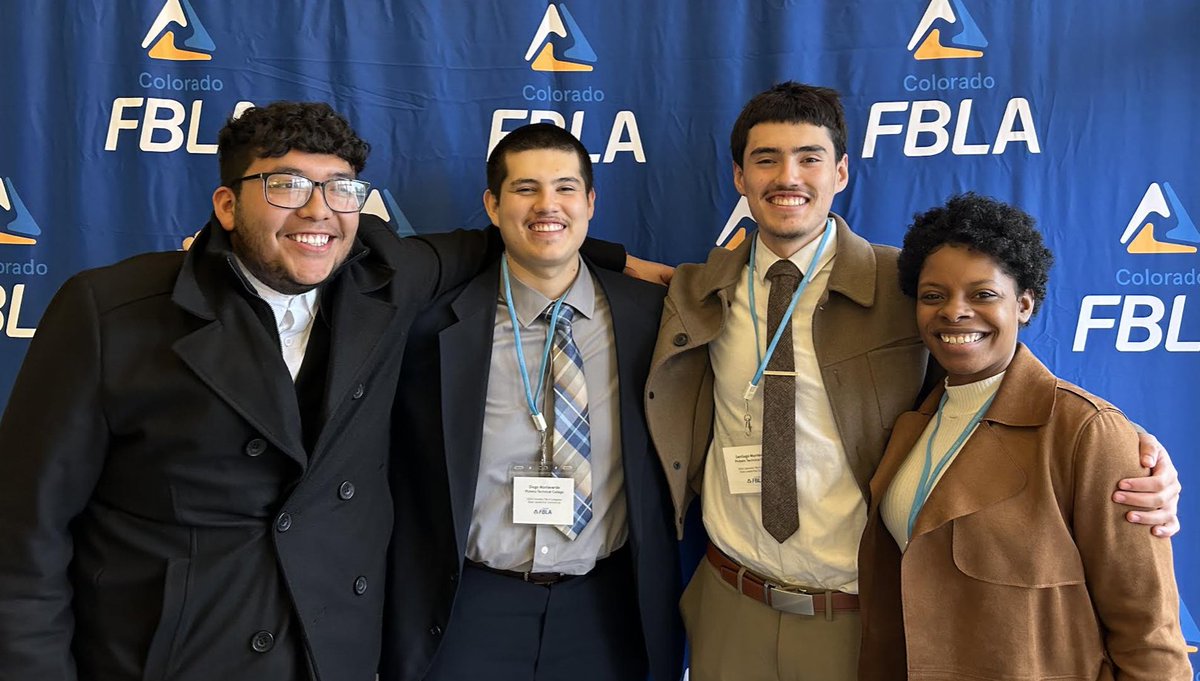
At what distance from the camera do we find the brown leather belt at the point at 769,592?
2021 mm

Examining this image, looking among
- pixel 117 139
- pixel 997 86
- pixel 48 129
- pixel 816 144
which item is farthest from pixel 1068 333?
pixel 48 129

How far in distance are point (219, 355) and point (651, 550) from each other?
1267 millimetres

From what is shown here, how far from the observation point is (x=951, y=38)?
2660mm

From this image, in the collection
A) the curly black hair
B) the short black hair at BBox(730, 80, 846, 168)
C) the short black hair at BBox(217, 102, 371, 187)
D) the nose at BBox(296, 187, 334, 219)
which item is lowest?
the curly black hair

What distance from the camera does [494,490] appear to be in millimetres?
2174

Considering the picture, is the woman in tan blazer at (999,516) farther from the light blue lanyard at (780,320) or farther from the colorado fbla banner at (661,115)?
the colorado fbla banner at (661,115)

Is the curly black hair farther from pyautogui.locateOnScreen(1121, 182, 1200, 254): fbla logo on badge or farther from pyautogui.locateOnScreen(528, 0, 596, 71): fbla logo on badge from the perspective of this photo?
pyautogui.locateOnScreen(528, 0, 596, 71): fbla logo on badge

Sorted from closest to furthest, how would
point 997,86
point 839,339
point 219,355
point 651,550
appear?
1. point 219,355
2. point 839,339
3. point 651,550
4. point 997,86

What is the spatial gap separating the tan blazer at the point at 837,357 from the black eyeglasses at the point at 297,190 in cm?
96

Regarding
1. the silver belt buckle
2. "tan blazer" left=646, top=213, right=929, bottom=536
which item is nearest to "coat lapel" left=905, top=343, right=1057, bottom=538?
"tan blazer" left=646, top=213, right=929, bottom=536

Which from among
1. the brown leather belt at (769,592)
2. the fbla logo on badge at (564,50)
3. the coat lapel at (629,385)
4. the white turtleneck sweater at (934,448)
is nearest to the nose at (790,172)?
the coat lapel at (629,385)

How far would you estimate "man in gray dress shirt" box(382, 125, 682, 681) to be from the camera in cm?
214

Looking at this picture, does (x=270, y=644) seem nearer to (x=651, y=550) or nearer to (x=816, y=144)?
(x=651, y=550)

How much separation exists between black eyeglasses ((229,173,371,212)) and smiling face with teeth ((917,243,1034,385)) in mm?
1406
